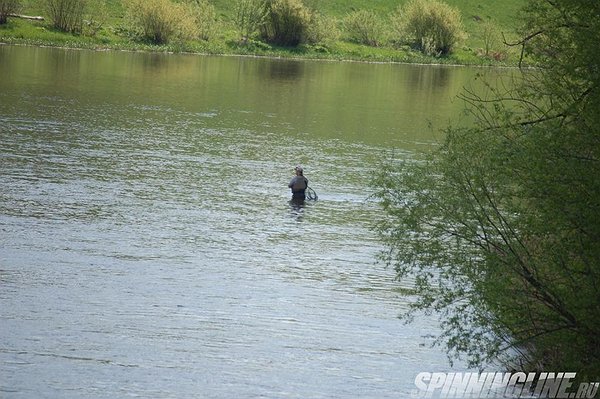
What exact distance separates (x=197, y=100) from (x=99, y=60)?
1158 inches

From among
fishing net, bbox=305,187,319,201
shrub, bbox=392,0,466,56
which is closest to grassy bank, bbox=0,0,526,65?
shrub, bbox=392,0,466,56

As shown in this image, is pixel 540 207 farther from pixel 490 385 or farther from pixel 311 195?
pixel 311 195

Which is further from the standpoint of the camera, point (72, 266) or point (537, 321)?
point (72, 266)

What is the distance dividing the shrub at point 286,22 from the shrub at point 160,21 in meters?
14.1

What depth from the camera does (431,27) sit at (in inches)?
6033

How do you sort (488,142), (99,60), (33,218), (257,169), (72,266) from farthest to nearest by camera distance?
(99,60)
(257,169)
(33,218)
(72,266)
(488,142)

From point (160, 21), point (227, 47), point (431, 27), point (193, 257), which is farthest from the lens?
point (431, 27)

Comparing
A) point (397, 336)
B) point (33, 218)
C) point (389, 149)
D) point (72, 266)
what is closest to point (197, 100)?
point (389, 149)

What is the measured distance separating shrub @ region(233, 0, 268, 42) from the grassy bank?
1.28m

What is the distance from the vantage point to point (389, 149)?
5716cm

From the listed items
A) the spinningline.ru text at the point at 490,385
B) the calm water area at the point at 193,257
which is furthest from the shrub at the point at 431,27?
the spinningline.ru text at the point at 490,385

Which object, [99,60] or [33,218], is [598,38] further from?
[99,60]

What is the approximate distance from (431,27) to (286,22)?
25793mm

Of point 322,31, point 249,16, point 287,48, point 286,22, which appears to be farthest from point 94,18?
point 322,31
